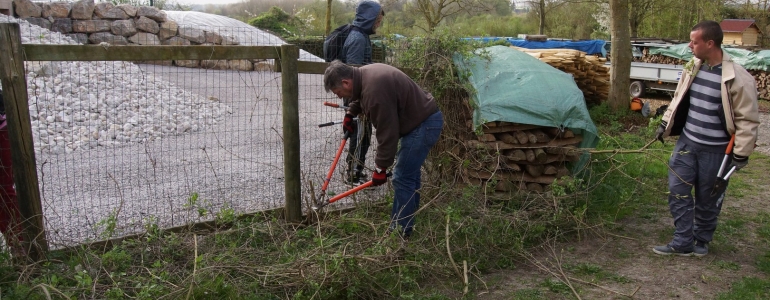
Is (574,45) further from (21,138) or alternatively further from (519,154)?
(21,138)

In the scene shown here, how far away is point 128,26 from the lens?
1975cm

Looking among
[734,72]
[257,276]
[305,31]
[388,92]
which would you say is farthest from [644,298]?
[305,31]

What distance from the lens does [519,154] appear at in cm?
593

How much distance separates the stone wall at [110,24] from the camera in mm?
18312

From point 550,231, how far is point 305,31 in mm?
23581

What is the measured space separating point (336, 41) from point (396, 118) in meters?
2.40

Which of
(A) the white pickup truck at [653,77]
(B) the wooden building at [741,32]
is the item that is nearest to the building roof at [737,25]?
(B) the wooden building at [741,32]

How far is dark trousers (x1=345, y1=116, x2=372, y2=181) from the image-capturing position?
5891 mm

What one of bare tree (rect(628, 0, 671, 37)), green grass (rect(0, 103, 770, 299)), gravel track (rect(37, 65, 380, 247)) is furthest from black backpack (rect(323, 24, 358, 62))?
bare tree (rect(628, 0, 671, 37))

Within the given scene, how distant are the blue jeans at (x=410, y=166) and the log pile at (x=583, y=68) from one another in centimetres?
667

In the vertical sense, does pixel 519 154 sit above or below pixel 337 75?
below

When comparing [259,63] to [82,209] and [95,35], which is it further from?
[82,209]

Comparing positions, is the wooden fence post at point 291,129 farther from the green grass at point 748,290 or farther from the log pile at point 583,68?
the log pile at point 583,68

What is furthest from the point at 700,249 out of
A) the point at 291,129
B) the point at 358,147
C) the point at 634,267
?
the point at 291,129
